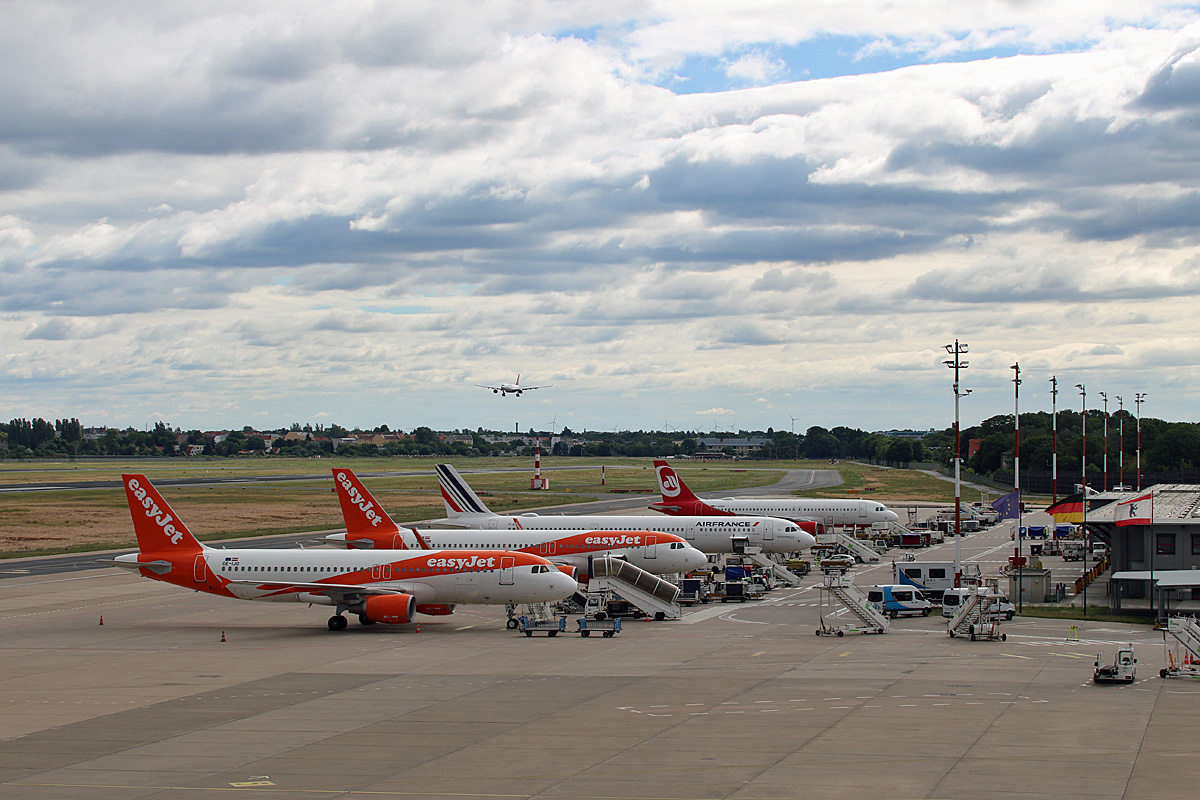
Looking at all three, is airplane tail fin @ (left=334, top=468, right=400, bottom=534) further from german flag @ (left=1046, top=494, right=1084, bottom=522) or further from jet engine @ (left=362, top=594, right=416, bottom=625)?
german flag @ (left=1046, top=494, right=1084, bottom=522)

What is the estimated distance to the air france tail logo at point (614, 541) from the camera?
69875mm

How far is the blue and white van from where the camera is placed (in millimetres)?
60719

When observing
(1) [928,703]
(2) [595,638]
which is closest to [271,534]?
(2) [595,638]

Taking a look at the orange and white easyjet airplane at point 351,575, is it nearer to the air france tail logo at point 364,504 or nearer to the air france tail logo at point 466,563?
the air france tail logo at point 466,563

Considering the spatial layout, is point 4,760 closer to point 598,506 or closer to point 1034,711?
point 1034,711

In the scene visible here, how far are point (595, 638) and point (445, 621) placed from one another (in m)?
10.3

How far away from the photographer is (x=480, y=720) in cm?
3519

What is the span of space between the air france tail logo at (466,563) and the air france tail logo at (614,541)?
44.4ft

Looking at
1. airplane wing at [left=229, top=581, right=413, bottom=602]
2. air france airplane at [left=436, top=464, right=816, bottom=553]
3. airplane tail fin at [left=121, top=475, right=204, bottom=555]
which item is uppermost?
airplane tail fin at [left=121, top=475, right=204, bottom=555]

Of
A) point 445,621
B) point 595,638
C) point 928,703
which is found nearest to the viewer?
point 928,703

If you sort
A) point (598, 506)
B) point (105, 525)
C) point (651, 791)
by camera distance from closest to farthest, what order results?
point (651, 791), point (105, 525), point (598, 506)

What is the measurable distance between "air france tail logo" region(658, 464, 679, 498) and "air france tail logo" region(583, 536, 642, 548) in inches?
1215

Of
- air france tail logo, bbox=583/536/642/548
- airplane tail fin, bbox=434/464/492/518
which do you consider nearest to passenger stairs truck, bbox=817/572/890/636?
air france tail logo, bbox=583/536/642/548

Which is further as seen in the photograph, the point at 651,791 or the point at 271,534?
the point at 271,534
